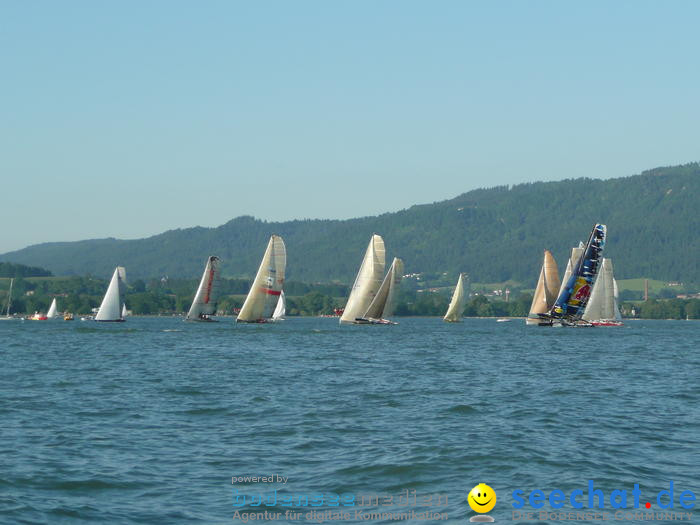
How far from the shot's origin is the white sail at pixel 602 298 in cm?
14175

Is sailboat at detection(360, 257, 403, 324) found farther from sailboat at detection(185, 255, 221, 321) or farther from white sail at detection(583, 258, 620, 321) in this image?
white sail at detection(583, 258, 620, 321)

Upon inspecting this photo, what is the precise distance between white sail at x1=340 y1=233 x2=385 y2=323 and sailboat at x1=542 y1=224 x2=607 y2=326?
21917 millimetres

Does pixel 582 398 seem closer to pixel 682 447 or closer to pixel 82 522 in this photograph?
pixel 682 447

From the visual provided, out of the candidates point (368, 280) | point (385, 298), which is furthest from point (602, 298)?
point (368, 280)

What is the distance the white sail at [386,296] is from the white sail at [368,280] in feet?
2.47

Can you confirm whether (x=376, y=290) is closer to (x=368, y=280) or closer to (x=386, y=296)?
(x=368, y=280)

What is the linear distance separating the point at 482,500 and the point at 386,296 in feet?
364

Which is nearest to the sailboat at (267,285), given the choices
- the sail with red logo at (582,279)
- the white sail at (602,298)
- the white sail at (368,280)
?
the white sail at (368,280)

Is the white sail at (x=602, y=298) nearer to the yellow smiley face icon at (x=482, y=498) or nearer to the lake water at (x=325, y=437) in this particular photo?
the lake water at (x=325, y=437)

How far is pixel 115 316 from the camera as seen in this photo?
5625 inches

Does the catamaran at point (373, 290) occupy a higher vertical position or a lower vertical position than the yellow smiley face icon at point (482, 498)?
higher

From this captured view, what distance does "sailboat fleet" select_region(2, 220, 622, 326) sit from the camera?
A: 11800 cm

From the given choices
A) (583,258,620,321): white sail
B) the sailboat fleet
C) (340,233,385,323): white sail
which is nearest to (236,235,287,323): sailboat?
the sailboat fleet

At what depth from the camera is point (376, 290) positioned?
126625mm
